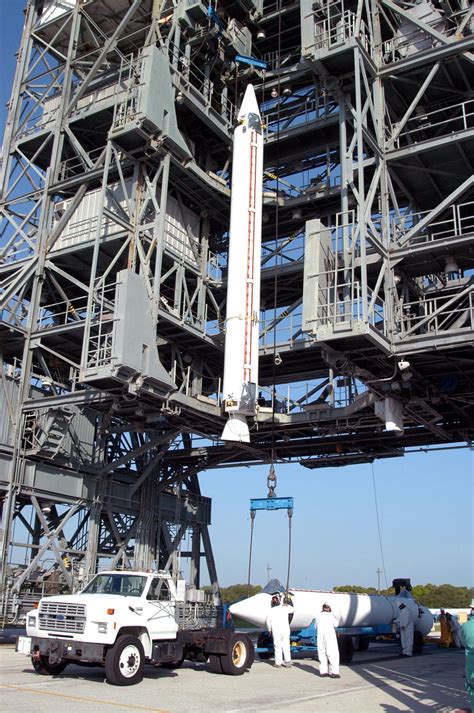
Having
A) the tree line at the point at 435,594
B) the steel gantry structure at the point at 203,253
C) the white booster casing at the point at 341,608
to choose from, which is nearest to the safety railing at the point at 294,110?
the steel gantry structure at the point at 203,253

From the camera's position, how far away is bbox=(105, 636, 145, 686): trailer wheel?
12.6 meters

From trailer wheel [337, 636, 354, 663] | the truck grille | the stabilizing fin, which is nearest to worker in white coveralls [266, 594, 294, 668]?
→ trailer wheel [337, 636, 354, 663]

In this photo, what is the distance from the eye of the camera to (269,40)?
1209 inches

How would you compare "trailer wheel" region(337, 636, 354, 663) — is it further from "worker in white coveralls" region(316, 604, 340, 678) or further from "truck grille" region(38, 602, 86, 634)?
"truck grille" region(38, 602, 86, 634)

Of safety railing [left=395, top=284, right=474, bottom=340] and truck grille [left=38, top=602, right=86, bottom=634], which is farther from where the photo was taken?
safety railing [left=395, top=284, right=474, bottom=340]

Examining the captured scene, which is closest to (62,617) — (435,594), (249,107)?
(249,107)

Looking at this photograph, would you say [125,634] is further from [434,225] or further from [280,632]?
[434,225]

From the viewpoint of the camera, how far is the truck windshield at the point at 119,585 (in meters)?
14.3

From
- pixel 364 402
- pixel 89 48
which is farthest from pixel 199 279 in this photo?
pixel 89 48

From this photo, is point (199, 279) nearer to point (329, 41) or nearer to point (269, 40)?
point (329, 41)

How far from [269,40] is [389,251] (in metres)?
15.2

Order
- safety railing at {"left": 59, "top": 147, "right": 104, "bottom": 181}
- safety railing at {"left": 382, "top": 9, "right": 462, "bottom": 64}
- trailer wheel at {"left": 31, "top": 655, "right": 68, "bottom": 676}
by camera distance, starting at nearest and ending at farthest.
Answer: trailer wheel at {"left": 31, "top": 655, "right": 68, "bottom": 676} < safety railing at {"left": 382, "top": 9, "right": 462, "bottom": 64} < safety railing at {"left": 59, "top": 147, "right": 104, "bottom": 181}

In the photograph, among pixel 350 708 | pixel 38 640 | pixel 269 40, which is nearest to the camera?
pixel 350 708

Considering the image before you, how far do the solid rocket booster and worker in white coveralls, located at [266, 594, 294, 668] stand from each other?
730cm
